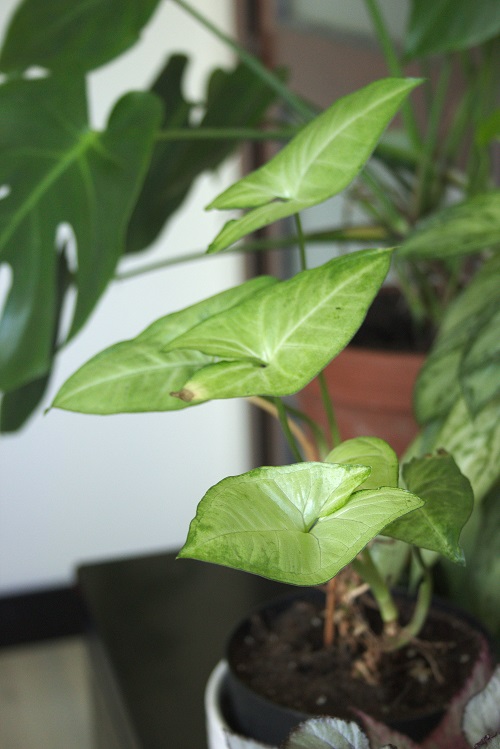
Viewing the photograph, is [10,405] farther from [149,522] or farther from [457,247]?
[149,522]

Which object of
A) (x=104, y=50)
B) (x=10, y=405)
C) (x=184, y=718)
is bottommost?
(x=184, y=718)

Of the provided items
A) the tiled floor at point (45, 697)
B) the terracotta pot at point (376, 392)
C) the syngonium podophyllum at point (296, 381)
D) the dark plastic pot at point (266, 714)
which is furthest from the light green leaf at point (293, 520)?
the tiled floor at point (45, 697)

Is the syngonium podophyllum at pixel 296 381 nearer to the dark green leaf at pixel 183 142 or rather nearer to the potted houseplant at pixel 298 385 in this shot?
the potted houseplant at pixel 298 385

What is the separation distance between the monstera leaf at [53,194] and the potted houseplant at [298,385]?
A: 28 cm

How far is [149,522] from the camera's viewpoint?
2258mm

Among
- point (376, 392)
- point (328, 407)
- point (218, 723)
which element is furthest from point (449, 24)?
point (218, 723)

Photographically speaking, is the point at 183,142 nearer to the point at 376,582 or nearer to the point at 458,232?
A: the point at 458,232

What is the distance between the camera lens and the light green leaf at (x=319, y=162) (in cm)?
32

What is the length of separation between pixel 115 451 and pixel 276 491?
194 centimetres

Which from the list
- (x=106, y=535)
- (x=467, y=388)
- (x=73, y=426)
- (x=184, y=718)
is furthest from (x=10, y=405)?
(x=106, y=535)

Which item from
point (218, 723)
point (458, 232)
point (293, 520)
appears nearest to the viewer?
point (293, 520)

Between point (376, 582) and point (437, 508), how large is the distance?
0.08 metres

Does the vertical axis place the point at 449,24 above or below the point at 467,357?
above

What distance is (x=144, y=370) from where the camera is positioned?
13.5 inches
